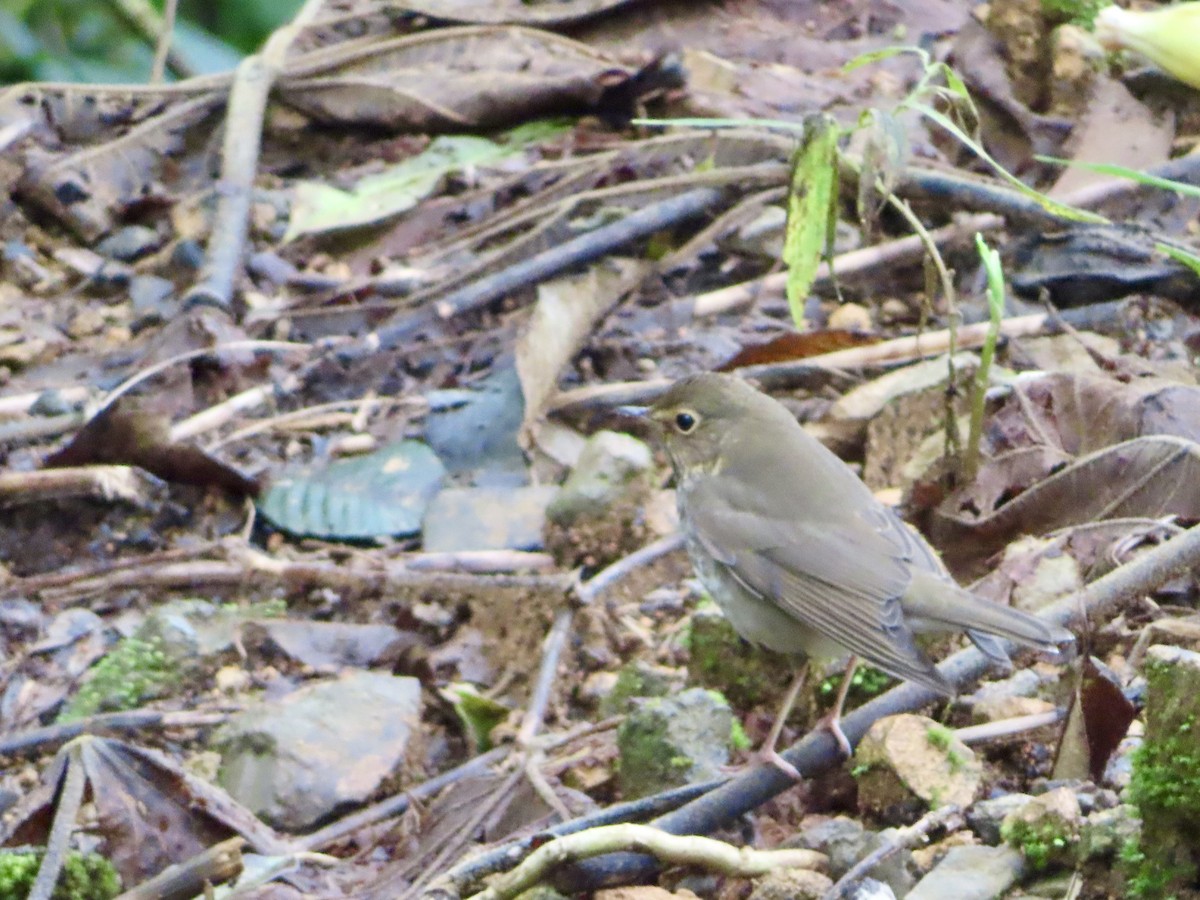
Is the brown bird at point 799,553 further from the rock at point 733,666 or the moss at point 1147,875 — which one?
the moss at point 1147,875

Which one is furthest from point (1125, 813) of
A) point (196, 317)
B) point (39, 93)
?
point (39, 93)

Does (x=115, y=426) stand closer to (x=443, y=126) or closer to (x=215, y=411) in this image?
(x=215, y=411)

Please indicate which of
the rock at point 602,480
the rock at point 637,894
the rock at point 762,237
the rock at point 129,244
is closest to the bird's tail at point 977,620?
the rock at point 637,894

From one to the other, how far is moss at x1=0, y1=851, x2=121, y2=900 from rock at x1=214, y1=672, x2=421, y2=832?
51cm

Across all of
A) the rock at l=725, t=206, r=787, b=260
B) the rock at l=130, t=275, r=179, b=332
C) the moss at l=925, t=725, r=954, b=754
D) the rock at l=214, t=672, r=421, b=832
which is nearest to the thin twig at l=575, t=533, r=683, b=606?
the rock at l=214, t=672, r=421, b=832

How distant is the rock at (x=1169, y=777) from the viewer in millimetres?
2260

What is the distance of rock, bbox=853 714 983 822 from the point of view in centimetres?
295

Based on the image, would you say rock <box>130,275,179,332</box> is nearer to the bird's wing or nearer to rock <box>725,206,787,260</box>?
rock <box>725,206,787,260</box>

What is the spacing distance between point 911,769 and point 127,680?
204cm

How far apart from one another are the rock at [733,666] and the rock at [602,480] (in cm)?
64

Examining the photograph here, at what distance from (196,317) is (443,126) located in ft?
5.14

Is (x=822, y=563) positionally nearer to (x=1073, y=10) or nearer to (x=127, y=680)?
(x=127, y=680)

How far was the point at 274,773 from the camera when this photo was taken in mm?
3568

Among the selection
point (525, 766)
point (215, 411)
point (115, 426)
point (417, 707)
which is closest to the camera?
point (525, 766)
